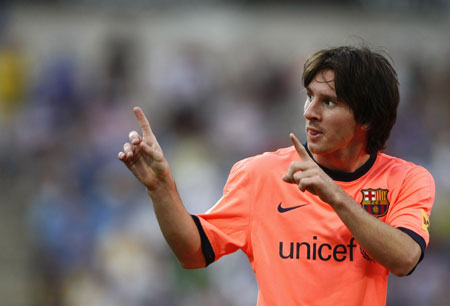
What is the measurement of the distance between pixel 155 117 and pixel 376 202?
362 inches

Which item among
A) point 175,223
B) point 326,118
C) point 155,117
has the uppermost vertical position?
point 326,118

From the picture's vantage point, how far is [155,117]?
1255cm

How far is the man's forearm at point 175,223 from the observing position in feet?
11.4

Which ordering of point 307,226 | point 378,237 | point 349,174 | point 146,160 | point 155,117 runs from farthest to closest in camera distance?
point 155,117
point 349,174
point 307,226
point 146,160
point 378,237

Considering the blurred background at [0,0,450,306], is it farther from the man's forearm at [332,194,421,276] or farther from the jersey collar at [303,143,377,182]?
the man's forearm at [332,194,421,276]

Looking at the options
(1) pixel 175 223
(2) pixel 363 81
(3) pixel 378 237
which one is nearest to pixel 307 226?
(3) pixel 378 237

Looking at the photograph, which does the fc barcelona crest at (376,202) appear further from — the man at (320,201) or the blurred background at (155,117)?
the blurred background at (155,117)

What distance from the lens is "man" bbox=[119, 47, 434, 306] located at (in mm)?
3479

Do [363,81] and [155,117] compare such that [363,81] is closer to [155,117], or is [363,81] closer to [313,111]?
[313,111]

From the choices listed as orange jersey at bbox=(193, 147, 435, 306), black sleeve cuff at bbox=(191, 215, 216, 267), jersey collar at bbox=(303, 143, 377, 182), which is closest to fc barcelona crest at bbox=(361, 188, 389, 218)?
orange jersey at bbox=(193, 147, 435, 306)

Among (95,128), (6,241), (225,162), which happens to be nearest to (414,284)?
(225,162)

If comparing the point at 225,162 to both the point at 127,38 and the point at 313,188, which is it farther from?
the point at 313,188

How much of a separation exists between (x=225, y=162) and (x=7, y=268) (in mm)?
3656

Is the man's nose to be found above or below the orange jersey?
above
